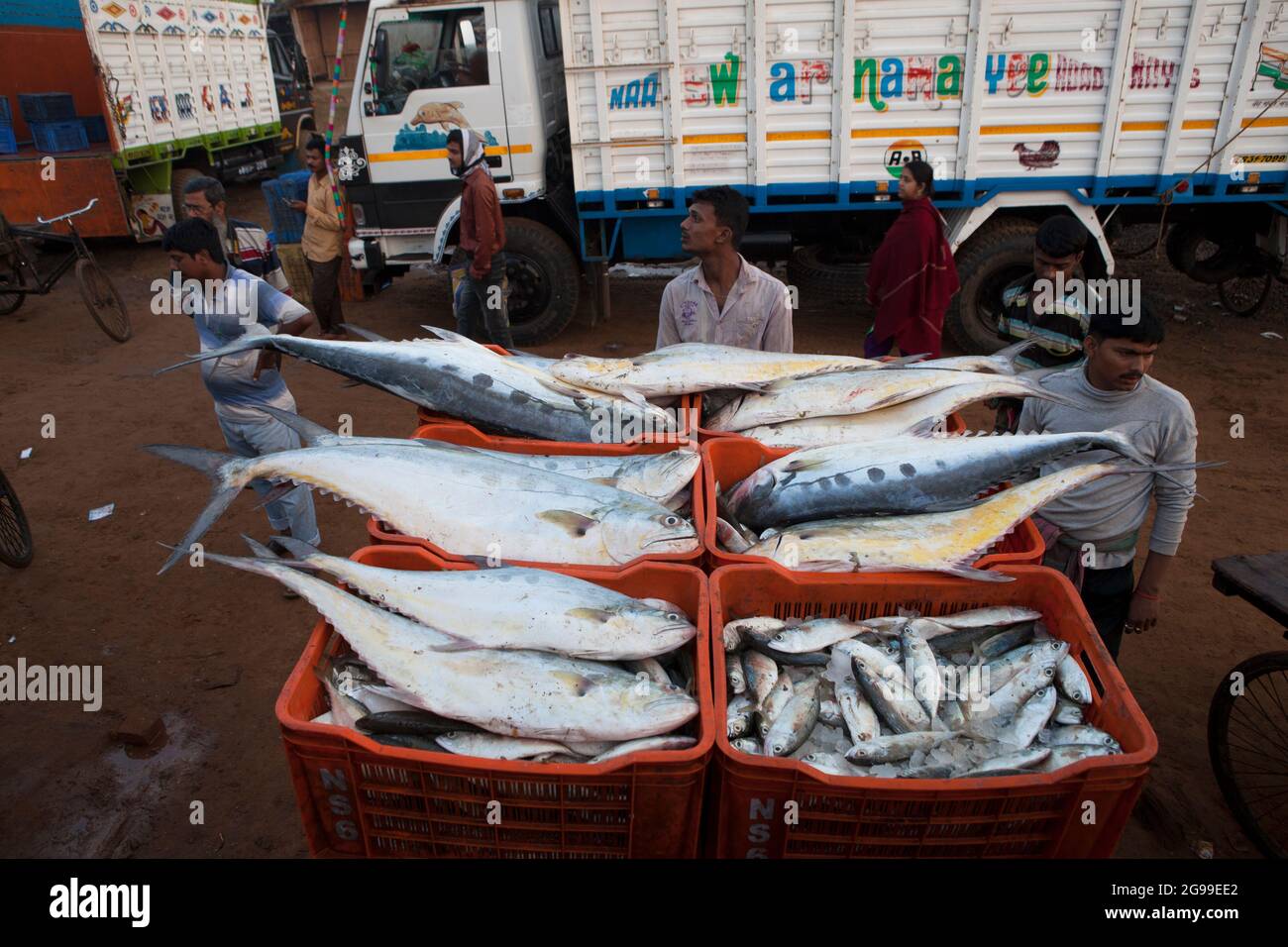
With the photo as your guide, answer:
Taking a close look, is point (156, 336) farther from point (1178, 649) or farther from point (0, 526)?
point (1178, 649)

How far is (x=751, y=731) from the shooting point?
2.02 m

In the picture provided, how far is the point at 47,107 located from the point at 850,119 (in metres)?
11.7

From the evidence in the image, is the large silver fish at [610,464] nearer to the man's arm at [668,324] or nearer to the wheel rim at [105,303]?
the man's arm at [668,324]

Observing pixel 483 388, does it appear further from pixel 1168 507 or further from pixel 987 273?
pixel 987 273

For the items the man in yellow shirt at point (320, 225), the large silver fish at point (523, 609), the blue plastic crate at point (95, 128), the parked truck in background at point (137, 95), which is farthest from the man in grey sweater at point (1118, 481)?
the blue plastic crate at point (95, 128)

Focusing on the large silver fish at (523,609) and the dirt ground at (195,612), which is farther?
the dirt ground at (195,612)

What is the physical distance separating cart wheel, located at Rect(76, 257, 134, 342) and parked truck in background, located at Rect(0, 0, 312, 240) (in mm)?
2896

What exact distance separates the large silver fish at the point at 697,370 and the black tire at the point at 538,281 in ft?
16.4

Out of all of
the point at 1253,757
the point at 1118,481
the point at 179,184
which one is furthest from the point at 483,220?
the point at 179,184

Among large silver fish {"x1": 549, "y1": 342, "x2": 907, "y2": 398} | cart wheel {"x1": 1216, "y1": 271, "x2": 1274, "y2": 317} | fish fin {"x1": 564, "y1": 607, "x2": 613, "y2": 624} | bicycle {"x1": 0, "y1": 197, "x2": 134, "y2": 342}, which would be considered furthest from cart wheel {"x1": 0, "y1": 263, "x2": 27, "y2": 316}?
cart wheel {"x1": 1216, "y1": 271, "x2": 1274, "y2": 317}

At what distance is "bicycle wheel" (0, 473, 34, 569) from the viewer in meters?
4.62

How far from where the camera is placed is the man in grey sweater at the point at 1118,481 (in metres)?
2.56

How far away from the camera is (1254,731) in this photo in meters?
3.28
